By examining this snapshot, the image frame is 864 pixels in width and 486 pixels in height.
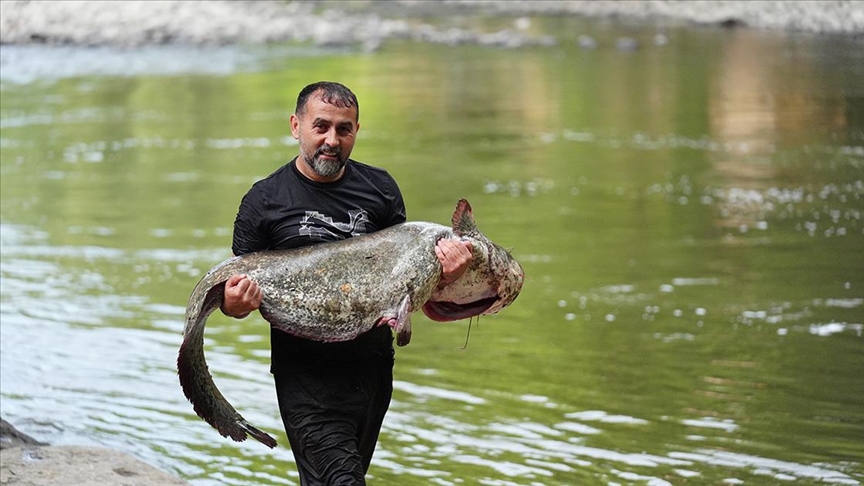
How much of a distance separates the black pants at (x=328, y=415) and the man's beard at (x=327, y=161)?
0.65 meters

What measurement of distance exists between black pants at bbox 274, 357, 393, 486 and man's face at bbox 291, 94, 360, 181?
26.3 inches

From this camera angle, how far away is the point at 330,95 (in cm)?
446

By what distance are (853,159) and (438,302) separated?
42.9 feet

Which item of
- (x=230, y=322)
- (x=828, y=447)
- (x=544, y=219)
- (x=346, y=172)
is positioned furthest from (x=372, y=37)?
(x=346, y=172)

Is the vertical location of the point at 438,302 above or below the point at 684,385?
below

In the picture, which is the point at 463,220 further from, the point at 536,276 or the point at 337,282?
the point at 536,276

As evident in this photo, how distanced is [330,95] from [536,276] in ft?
23.7

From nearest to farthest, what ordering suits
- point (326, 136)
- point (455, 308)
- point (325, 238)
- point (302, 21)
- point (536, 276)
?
1. point (326, 136)
2. point (325, 238)
3. point (455, 308)
4. point (536, 276)
5. point (302, 21)

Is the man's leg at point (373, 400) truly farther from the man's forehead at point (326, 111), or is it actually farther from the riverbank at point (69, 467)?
the riverbank at point (69, 467)

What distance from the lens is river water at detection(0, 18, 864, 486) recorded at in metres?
7.73

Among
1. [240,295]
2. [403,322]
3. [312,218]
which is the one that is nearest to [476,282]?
[403,322]

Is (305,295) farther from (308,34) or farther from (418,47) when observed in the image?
(308,34)

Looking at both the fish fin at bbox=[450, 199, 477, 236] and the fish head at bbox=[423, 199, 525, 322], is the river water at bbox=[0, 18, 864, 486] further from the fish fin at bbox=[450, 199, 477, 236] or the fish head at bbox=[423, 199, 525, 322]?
the fish fin at bbox=[450, 199, 477, 236]

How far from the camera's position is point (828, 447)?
24.5 feet
